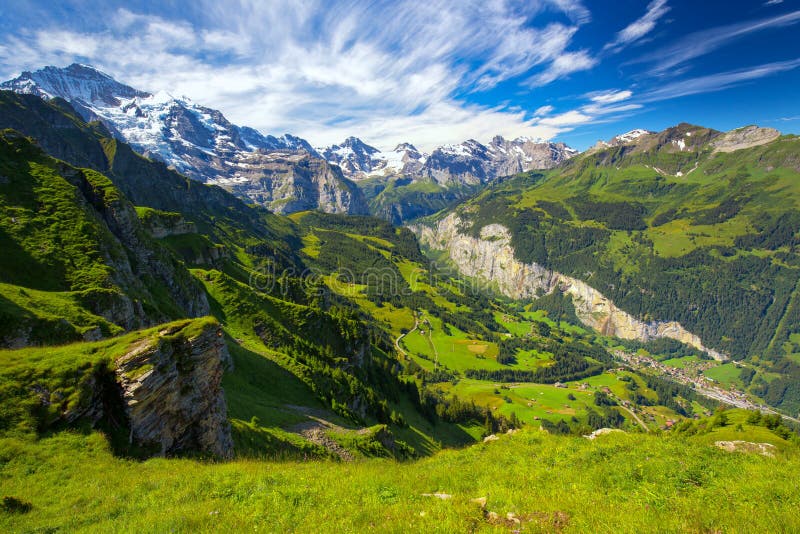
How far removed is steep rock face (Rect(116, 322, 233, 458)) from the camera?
16.6m

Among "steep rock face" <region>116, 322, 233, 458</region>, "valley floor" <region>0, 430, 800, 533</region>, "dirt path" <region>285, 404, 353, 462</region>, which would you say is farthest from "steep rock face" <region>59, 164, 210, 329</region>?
"valley floor" <region>0, 430, 800, 533</region>

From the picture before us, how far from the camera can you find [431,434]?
81.3 meters

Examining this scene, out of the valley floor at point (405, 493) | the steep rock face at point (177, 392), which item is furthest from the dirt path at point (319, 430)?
the valley floor at point (405, 493)

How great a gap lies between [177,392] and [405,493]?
13.8m

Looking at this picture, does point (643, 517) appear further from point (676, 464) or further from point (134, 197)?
point (134, 197)

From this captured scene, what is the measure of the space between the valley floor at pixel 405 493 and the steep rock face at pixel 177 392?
2123 mm

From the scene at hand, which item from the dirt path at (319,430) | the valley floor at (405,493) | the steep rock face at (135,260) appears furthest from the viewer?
the steep rock face at (135,260)

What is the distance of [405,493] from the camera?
12.3 metres

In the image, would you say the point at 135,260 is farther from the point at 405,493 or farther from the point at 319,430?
the point at 405,493

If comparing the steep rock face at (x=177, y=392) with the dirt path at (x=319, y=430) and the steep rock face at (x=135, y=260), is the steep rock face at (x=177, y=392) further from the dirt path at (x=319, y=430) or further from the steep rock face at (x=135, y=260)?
the steep rock face at (x=135, y=260)

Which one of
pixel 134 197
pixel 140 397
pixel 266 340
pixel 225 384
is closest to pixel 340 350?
pixel 266 340

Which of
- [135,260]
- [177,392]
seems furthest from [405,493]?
[135,260]

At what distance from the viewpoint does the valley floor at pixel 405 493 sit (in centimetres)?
934

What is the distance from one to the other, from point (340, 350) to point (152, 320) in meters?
44.0
